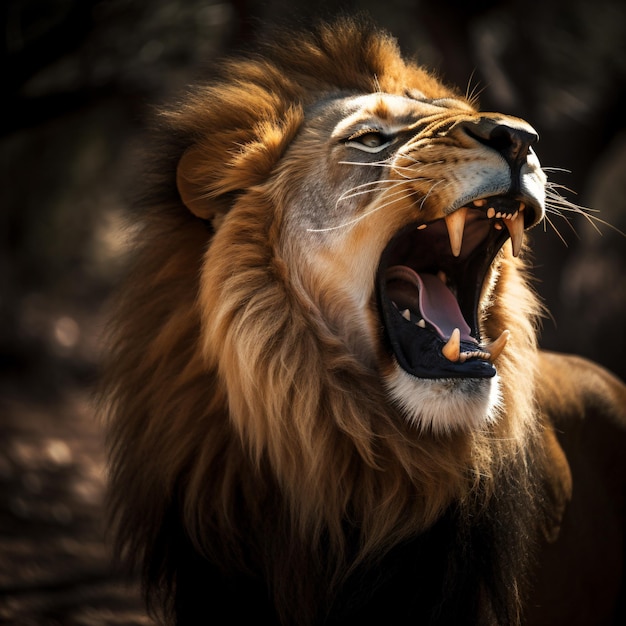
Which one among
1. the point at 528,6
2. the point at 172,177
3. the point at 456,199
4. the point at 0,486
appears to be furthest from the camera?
the point at 528,6

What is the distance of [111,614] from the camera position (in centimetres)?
404

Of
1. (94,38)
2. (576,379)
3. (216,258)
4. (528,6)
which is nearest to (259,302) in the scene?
(216,258)

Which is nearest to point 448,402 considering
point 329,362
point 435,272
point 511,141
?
point 329,362

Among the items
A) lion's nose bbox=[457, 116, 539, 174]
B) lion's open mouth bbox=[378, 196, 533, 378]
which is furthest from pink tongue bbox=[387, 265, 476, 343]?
lion's nose bbox=[457, 116, 539, 174]

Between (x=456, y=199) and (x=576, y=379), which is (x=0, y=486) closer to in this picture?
(x=576, y=379)

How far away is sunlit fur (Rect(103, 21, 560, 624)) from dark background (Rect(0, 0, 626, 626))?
1.08 metres

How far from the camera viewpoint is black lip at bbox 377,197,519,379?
232 cm

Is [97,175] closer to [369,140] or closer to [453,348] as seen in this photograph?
[369,140]

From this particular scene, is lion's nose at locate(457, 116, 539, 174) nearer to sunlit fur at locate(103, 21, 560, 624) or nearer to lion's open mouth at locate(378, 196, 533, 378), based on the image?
lion's open mouth at locate(378, 196, 533, 378)

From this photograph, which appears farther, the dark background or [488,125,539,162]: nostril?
the dark background

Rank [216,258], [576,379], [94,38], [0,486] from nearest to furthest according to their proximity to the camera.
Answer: [216,258] → [576,379] → [0,486] → [94,38]

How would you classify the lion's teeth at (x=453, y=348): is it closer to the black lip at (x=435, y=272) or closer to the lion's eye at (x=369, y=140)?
the black lip at (x=435, y=272)

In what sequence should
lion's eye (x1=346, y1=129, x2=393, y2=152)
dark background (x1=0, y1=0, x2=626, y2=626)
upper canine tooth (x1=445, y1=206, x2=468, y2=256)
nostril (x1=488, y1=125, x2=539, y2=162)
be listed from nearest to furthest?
nostril (x1=488, y1=125, x2=539, y2=162) < upper canine tooth (x1=445, y1=206, x2=468, y2=256) < lion's eye (x1=346, y1=129, x2=393, y2=152) < dark background (x1=0, y1=0, x2=626, y2=626)

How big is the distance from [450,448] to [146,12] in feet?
16.1
